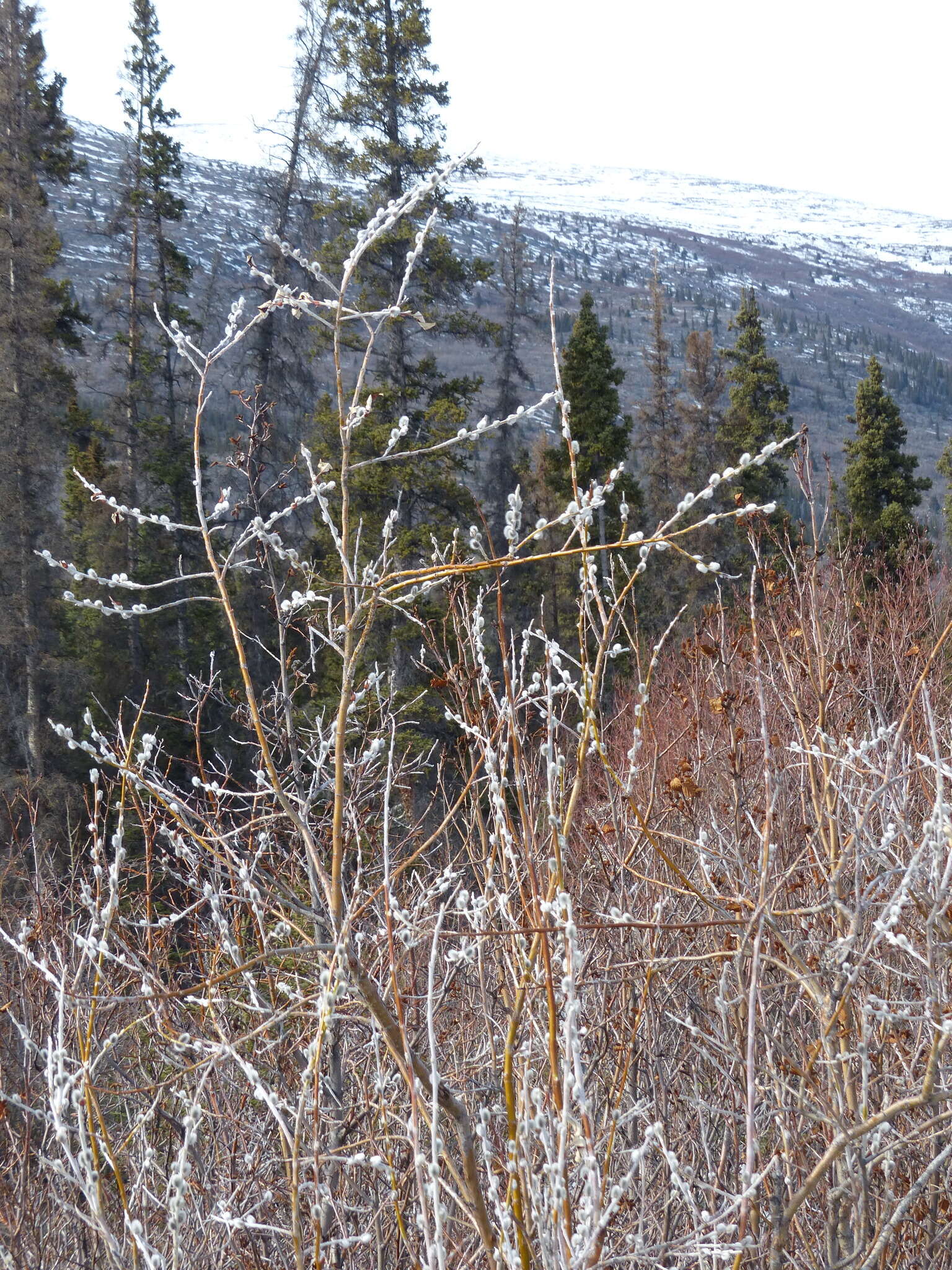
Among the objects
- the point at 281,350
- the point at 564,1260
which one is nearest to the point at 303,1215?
the point at 564,1260

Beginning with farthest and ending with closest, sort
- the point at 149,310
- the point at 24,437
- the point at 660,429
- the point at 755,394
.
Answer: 1. the point at 660,429
2. the point at 755,394
3. the point at 149,310
4. the point at 24,437

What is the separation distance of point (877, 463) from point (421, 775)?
80.9 feet

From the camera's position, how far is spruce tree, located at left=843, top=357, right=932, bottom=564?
26.3 meters

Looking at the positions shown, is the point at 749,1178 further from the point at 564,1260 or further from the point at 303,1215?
the point at 303,1215

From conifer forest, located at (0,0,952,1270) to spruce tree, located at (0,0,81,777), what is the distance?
0.08m

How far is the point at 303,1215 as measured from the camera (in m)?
3.17

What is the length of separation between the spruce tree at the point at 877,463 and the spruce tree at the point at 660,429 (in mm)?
7570

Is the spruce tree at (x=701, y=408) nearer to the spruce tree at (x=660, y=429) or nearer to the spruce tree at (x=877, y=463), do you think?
the spruce tree at (x=660, y=429)

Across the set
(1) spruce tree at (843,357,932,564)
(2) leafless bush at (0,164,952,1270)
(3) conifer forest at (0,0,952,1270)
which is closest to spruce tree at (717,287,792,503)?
(3) conifer forest at (0,0,952,1270)

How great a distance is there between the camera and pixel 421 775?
4.60m

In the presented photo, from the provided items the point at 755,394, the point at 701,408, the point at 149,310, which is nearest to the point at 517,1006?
the point at 149,310

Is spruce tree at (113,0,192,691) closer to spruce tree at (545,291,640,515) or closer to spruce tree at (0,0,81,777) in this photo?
spruce tree at (0,0,81,777)

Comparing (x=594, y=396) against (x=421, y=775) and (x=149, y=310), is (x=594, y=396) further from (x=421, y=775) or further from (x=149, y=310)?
(x=421, y=775)

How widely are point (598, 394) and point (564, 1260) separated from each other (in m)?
24.0
